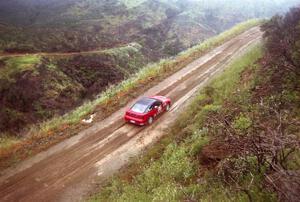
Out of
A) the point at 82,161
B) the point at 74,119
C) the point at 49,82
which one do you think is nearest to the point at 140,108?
the point at 74,119

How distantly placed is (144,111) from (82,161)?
5.78m

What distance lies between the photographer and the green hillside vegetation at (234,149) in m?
8.71

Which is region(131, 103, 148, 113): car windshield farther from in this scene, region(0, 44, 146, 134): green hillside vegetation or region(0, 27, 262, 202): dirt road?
region(0, 44, 146, 134): green hillside vegetation

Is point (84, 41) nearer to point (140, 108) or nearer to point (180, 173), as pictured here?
point (140, 108)

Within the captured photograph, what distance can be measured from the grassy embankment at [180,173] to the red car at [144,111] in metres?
1.89

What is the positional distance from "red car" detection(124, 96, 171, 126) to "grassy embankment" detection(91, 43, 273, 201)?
6.20ft

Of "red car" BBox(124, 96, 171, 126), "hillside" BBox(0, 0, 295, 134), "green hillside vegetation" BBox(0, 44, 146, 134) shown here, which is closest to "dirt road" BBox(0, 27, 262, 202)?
"red car" BBox(124, 96, 171, 126)

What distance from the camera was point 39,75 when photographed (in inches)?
1629

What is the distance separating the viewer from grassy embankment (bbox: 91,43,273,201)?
35.4 ft

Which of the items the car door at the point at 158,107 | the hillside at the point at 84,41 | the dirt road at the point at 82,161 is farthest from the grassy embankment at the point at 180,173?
the hillside at the point at 84,41

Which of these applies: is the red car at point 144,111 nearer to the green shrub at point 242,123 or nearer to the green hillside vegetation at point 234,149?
the green hillside vegetation at point 234,149

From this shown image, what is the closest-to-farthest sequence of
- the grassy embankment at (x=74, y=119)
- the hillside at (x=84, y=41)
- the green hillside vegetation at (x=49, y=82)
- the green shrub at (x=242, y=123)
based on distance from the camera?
the green shrub at (x=242, y=123) → the grassy embankment at (x=74, y=119) → the green hillside vegetation at (x=49, y=82) → the hillside at (x=84, y=41)

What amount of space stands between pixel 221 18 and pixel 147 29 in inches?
1100

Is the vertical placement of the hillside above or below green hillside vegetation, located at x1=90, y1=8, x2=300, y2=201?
below
